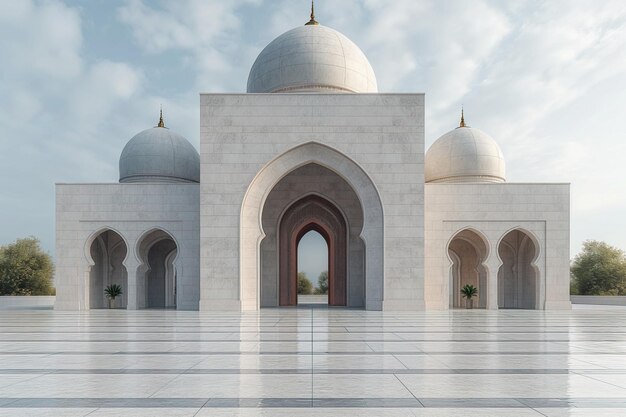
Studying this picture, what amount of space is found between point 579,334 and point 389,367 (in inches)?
212

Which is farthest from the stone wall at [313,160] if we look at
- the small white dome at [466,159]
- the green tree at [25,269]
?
the green tree at [25,269]

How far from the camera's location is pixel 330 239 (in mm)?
22281

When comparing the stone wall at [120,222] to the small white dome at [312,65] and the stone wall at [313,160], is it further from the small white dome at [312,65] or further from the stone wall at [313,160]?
the small white dome at [312,65]

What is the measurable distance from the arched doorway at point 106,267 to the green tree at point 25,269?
409 inches

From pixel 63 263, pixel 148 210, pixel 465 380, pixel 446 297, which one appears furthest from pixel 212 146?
pixel 465 380

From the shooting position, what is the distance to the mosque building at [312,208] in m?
16.7

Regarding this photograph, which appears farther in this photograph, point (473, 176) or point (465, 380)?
point (473, 176)

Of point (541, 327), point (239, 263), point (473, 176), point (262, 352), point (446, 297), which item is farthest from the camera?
point (473, 176)

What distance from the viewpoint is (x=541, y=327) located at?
10852 millimetres

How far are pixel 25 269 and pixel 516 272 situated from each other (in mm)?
23751

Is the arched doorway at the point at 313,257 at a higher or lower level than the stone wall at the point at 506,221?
lower

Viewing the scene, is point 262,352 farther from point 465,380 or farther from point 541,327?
point 541,327

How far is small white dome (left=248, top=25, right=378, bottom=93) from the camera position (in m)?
18.6

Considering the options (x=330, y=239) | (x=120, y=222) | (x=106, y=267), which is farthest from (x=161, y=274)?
(x=330, y=239)
